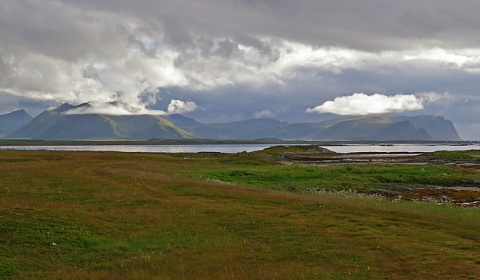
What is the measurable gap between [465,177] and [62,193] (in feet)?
215

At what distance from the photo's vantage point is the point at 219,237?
28.6 m

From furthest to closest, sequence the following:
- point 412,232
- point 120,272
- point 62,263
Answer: point 412,232
point 62,263
point 120,272

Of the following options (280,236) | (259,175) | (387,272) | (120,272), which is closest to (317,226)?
(280,236)

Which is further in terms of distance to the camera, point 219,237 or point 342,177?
point 342,177

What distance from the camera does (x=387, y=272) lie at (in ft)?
68.0

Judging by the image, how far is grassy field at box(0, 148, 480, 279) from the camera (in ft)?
69.9

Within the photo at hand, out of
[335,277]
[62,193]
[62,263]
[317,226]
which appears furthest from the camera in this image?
[62,193]

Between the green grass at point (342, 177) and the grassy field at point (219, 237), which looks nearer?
the grassy field at point (219, 237)

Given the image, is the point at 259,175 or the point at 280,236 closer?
the point at 280,236

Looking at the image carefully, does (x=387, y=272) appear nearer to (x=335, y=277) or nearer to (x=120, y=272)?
(x=335, y=277)

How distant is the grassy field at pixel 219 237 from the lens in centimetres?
2131

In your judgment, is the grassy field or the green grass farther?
the green grass

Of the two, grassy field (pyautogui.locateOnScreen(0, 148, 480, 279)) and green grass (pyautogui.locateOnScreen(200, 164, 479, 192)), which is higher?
green grass (pyautogui.locateOnScreen(200, 164, 479, 192))

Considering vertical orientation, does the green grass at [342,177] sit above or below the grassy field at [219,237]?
above
